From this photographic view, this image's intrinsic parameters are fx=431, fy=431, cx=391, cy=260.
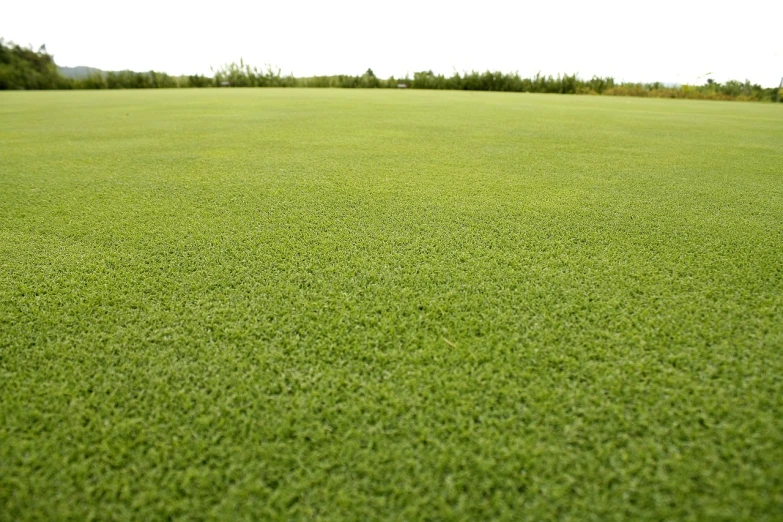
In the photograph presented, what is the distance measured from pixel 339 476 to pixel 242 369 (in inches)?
12.9

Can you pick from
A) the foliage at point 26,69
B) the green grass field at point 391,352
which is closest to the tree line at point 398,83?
the foliage at point 26,69

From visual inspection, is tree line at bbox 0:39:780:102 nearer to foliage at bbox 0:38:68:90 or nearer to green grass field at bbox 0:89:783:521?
foliage at bbox 0:38:68:90

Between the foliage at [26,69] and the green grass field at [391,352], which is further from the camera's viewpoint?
the foliage at [26,69]

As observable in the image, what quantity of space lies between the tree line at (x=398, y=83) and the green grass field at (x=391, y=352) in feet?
43.1

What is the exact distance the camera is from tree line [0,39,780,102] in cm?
1281

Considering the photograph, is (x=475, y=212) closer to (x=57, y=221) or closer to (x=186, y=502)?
(x=186, y=502)

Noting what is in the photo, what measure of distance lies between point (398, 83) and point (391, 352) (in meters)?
15.4

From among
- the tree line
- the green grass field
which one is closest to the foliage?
the tree line

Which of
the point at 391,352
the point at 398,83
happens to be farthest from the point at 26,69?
the point at 391,352

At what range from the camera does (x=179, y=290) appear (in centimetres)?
116

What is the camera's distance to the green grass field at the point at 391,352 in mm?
652

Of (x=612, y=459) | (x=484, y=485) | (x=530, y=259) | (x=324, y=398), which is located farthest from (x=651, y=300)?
(x=324, y=398)

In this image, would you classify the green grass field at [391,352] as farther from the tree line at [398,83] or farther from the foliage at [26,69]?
the foliage at [26,69]

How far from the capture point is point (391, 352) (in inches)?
36.3
